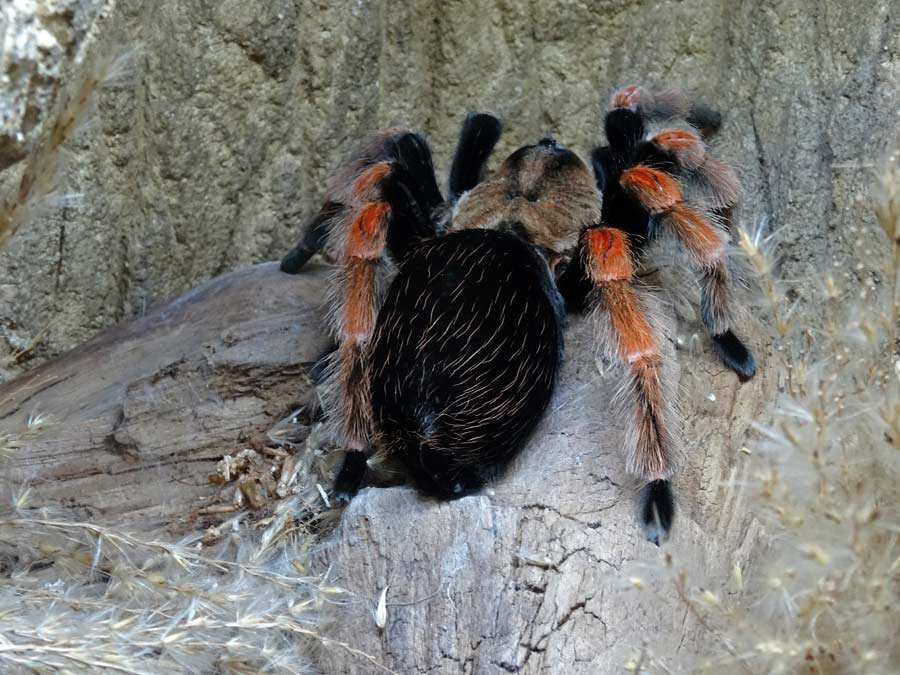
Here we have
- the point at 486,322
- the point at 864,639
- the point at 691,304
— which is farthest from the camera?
the point at 691,304

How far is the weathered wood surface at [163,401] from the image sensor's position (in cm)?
314

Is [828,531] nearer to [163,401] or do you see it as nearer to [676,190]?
[676,190]

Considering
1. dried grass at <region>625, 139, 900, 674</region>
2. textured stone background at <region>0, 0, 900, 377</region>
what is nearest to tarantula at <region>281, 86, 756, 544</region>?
textured stone background at <region>0, 0, 900, 377</region>

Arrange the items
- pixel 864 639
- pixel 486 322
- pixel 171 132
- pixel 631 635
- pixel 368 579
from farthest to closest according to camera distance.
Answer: pixel 171 132 → pixel 486 322 → pixel 368 579 → pixel 631 635 → pixel 864 639

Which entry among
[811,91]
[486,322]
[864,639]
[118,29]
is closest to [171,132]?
[118,29]

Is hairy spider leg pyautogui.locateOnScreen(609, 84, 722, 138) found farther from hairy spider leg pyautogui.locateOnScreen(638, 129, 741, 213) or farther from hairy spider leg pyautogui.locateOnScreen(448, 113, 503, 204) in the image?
hairy spider leg pyautogui.locateOnScreen(448, 113, 503, 204)

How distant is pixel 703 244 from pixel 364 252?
3.10 ft

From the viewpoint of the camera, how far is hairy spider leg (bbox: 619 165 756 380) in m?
3.02

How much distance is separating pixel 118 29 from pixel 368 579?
5.42 feet

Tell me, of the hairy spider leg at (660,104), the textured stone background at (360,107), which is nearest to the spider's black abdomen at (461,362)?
the hairy spider leg at (660,104)

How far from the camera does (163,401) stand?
3.23 metres

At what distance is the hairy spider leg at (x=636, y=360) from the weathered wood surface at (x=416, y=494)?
76mm

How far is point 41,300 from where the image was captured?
3461 mm

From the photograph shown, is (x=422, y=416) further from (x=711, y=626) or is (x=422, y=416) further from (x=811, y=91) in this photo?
(x=811, y=91)
